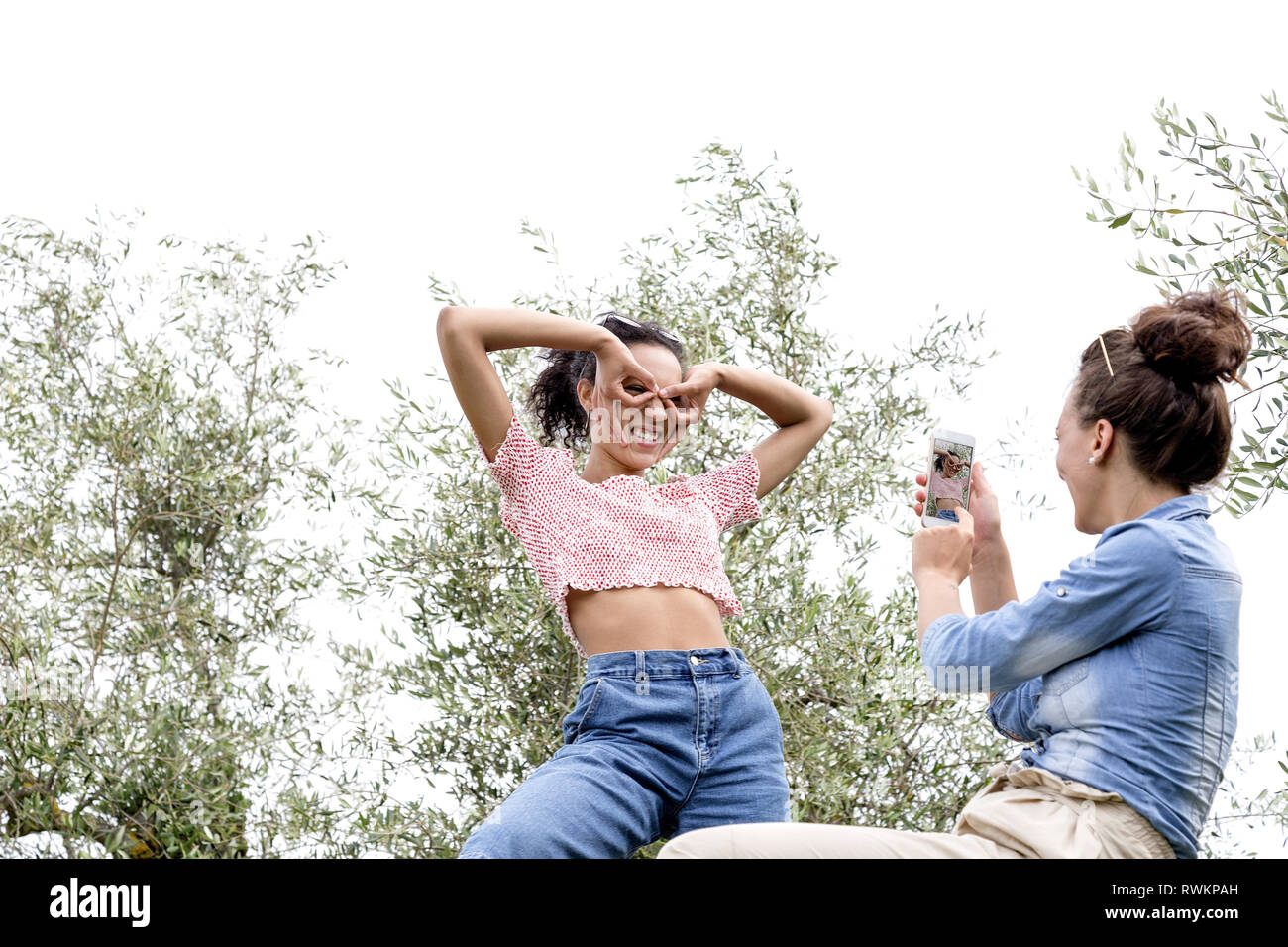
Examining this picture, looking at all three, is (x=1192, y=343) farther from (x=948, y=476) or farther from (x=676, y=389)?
(x=676, y=389)

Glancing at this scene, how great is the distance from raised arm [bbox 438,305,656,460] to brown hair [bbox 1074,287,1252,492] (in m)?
1.10

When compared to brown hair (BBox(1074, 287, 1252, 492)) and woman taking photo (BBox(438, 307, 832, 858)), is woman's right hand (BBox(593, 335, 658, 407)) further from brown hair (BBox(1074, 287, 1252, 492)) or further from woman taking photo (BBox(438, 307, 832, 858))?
brown hair (BBox(1074, 287, 1252, 492))

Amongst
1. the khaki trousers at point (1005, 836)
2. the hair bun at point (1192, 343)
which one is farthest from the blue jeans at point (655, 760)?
the hair bun at point (1192, 343)

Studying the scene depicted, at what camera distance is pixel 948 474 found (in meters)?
2.53

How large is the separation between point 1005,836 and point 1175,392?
82 centimetres

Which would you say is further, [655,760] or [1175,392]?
[655,760]

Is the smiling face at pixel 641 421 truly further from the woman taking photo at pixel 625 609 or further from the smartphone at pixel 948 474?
the smartphone at pixel 948 474

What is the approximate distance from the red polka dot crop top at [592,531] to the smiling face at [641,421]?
3.1 inches

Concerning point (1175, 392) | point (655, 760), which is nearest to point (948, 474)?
point (1175, 392)

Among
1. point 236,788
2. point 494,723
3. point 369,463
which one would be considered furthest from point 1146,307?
point 236,788

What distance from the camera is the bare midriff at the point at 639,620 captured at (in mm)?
2684

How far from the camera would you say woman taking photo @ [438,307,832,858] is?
251cm
